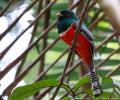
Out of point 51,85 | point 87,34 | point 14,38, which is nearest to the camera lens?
point 51,85

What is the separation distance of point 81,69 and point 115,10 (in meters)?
1.37

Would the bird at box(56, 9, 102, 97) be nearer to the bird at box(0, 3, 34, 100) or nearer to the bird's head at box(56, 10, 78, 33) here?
the bird's head at box(56, 10, 78, 33)

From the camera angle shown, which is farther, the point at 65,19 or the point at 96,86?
the point at 65,19

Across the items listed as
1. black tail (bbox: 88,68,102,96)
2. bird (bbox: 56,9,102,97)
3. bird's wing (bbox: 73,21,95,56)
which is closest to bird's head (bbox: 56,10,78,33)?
bird (bbox: 56,9,102,97)

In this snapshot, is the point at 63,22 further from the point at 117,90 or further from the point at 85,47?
the point at 117,90

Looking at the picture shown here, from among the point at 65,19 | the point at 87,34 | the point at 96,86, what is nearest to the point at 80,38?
the point at 87,34

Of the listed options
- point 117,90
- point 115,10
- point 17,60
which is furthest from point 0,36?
point 115,10

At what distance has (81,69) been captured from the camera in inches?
62.3

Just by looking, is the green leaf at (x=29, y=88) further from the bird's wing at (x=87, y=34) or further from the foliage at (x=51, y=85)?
the bird's wing at (x=87, y=34)

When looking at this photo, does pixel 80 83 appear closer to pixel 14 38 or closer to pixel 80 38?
pixel 80 38

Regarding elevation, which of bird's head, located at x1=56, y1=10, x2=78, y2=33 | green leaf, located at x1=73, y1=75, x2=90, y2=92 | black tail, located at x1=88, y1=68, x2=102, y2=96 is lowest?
black tail, located at x1=88, y1=68, x2=102, y2=96

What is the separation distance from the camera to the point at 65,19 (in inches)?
64.8

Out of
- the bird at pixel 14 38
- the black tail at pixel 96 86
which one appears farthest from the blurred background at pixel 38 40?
the black tail at pixel 96 86

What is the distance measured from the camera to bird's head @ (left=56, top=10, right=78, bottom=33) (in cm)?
152
